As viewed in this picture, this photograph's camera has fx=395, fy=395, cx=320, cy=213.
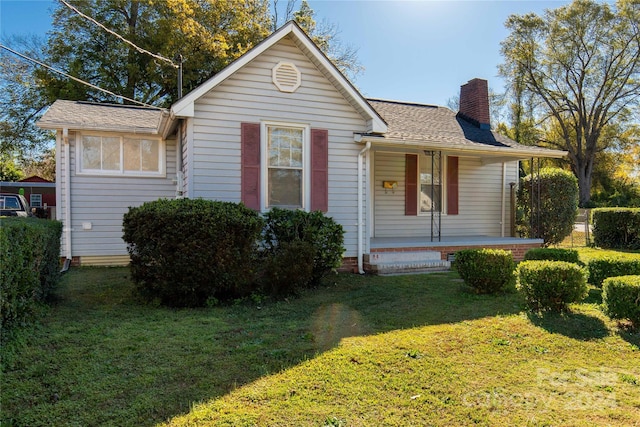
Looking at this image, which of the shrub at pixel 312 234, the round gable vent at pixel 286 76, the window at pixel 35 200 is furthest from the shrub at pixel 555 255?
the window at pixel 35 200

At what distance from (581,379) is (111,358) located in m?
4.15

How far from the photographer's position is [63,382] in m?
3.11

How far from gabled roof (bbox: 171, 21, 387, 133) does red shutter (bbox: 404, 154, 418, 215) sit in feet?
9.98

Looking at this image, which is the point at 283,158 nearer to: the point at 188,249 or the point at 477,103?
the point at 188,249

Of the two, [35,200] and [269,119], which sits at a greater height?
[269,119]

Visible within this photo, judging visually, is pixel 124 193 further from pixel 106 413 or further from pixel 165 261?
pixel 106 413

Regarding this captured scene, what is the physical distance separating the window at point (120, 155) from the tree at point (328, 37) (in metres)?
16.2

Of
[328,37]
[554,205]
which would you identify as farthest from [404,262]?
[328,37]

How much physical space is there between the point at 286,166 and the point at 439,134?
4.74 meters

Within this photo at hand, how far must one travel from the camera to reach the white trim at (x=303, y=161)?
755cm

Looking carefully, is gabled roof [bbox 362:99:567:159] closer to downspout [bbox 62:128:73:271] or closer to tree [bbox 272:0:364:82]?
downspout [bbox 62:128:73:271]

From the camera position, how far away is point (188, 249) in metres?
5.29

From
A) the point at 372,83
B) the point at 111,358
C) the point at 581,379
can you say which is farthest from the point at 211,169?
the point at 372,83

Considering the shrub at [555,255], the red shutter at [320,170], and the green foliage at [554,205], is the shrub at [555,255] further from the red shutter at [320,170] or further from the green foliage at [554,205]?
the green foliage at [554,205]
